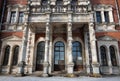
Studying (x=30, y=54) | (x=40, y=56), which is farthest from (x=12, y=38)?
(x=40, y=56)

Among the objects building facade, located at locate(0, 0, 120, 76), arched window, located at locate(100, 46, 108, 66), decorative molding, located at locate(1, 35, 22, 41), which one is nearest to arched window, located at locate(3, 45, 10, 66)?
building facade, located at locate(0, 0, 120, 76)

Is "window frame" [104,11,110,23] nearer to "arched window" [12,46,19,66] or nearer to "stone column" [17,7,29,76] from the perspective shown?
"stone column" [17,7,29,76]

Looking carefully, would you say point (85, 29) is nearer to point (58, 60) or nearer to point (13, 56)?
point (58, 60)

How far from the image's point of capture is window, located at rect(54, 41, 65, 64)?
15.9 m

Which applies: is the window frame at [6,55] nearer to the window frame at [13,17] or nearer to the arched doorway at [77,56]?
the window frame at [13,17]

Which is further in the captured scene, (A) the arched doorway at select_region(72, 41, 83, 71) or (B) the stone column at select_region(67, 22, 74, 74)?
(A) the arched doorway at select_region(72, 41, 83, 71)

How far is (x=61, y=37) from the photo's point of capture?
16344mm

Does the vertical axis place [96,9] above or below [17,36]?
above

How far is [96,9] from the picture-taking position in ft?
56.6

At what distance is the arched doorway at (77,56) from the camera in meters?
15.4

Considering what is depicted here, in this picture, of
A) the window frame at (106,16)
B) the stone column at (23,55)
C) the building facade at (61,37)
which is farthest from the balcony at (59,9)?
the window frame at (106,16)

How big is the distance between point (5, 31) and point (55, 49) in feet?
20.8

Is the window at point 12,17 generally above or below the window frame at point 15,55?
above

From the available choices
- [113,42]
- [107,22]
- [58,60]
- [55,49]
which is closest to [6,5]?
[55,49]
